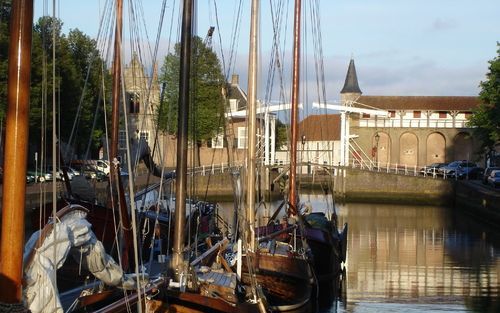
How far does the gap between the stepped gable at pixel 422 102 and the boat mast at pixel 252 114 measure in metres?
72.9

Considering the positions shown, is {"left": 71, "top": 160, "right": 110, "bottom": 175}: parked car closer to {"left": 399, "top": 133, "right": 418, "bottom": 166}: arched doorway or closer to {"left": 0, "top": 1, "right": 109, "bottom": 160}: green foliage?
{"left": 0, "top": 1, "right": 109, "bottom": 160}: green foliage

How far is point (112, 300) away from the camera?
1024 cm

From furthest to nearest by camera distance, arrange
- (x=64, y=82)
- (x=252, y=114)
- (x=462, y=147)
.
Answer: (x=462, y=147) → (x=64, y=82) → (x=252, y=114)

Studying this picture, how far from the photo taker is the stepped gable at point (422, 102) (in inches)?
3570

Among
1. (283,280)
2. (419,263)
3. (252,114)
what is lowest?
(419,263)

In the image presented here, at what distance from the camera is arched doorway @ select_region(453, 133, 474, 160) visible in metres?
82.8

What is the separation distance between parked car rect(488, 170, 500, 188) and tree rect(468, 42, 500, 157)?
2.28 meters

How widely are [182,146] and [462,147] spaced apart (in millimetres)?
75333

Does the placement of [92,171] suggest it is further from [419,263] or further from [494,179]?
[494,179]

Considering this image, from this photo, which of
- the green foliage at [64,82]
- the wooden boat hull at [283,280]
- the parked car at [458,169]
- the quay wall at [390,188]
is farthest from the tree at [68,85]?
the parked car at [458,169]

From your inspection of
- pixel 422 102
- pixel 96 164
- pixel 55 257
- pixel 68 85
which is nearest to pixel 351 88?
pixel 422 102

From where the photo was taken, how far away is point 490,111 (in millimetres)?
57750

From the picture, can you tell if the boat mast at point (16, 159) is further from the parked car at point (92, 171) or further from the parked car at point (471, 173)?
the parked car at point (471, 173)

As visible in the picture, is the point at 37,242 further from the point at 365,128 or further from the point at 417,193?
the point at 365,128
